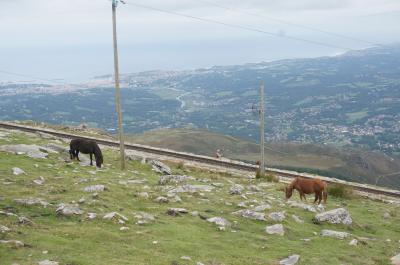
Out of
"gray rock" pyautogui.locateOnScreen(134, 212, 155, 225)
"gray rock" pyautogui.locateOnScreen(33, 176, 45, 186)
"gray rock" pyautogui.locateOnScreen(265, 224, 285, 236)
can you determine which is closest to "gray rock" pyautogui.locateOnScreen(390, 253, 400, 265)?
"gray rock" pyautogui.locateOnScreen(265, 224, 285, 236)

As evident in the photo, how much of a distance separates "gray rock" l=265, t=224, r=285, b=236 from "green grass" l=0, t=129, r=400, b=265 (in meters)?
0.23

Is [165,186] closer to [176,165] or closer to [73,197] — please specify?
[73,197]

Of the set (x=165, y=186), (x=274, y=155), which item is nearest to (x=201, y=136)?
(x=274, y=155)

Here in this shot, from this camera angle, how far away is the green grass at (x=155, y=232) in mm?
11552

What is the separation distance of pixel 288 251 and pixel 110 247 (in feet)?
16.5

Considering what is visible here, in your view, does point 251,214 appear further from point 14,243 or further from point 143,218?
point 14,243

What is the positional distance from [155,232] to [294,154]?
123 meters

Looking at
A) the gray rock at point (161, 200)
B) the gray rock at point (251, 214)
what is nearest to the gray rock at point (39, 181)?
the gray rock at point (161, 200)

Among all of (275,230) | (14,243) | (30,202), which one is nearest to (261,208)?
(275,230)

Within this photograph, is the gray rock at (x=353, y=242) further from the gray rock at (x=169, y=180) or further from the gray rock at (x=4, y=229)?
the gray rock at (x=4, y=229)

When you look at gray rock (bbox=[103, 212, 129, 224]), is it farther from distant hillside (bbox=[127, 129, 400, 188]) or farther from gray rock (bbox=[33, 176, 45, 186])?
distant hillside (bbox=[127, 129, 400, 188])

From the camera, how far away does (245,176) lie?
31.6m

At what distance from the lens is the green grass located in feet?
37.9

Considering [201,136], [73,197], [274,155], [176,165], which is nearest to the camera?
[73,197]
